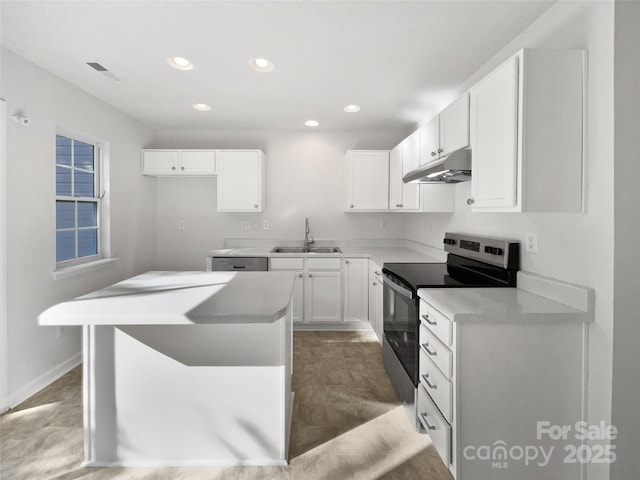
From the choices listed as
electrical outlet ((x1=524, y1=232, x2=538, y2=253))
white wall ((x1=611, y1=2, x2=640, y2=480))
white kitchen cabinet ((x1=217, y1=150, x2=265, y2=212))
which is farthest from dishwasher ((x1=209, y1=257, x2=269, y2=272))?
white wall ((x1=611, y1=2, x2=640, y2=480))

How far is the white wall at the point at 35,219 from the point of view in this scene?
2.52 meters

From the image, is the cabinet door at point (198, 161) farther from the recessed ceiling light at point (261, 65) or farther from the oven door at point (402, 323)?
the oven door at point (402, 323)

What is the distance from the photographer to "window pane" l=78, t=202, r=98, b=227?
3.44 metres

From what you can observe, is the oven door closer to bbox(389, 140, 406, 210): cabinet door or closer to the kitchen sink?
bbox(389, 140, 406, 210): cabinet door

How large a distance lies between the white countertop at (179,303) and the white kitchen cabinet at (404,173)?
71.1 inches

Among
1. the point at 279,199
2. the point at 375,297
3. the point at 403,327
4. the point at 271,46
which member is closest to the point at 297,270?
the point at 375,297

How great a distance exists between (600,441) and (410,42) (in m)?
2.33


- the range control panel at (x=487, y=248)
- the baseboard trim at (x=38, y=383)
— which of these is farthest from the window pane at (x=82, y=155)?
the range control panel at (x=487, y=248)

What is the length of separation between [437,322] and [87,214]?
10.9 ft

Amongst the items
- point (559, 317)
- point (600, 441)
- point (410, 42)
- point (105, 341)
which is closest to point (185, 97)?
point (410, 42)

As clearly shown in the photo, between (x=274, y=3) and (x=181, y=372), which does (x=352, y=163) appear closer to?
(x=274, y=3)

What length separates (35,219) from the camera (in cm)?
271

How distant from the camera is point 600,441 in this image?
64.1 inches

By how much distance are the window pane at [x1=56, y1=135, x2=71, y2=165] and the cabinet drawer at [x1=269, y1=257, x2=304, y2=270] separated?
2077 mm
